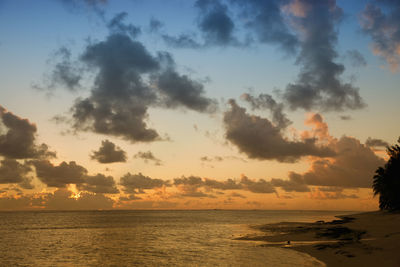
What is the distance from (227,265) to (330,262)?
39.7 feet

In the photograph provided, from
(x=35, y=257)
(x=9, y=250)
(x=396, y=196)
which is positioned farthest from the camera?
(x=396, y=196)

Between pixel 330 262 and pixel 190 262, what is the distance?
1728 centimetres

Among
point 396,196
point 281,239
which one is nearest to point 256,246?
point 281,239

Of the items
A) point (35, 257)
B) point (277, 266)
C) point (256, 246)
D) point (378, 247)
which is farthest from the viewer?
point (256, 246)

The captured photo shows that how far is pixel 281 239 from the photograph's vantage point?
64438 mm

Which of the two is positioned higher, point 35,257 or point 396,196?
point 396,196

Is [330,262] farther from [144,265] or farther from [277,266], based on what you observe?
[144,265]

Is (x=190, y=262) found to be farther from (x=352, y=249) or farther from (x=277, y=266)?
(x=352, y=249)

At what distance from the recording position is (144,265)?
1686 inches

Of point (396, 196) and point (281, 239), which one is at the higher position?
point (396, 196)

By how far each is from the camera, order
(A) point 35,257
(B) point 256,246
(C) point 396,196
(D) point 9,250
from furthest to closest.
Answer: (C) point 396,196, (D) point 9,250, (B) point 256,246, (A) point 35,257

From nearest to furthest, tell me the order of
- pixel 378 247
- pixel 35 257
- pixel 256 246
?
pixel 378 247 < pixel 35 257 < pixel 256 246

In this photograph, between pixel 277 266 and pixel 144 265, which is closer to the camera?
pixel 277 266

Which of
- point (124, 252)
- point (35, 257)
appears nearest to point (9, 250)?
point (35, 257)
